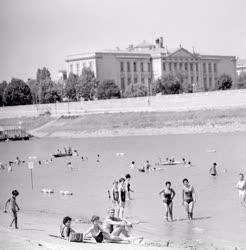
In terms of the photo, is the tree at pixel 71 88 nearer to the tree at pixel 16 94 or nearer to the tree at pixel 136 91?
the tree at pixel 16 94

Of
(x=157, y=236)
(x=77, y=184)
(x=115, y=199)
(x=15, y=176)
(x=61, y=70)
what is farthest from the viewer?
(x=61, y=70)

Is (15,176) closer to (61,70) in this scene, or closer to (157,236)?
(157,236)

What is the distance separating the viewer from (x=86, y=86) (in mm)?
136250

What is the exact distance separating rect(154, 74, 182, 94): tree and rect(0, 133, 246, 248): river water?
70.5 m

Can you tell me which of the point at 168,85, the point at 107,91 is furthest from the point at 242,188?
the point at 168,85

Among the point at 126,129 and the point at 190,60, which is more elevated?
the point at 190,60

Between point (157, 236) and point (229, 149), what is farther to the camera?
point (229, 149)

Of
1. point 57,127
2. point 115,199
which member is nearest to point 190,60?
point 57,127

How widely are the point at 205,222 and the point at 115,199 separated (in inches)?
125

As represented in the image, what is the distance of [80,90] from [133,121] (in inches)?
1602

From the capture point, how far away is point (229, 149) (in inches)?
2128

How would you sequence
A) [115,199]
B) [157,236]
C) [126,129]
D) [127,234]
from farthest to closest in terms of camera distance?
[126,129]
[115,199]
[157,236]
[127,234]

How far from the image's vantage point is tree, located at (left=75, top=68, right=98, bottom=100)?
13588 cm

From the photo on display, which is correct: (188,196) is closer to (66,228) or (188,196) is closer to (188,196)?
(188,196)
